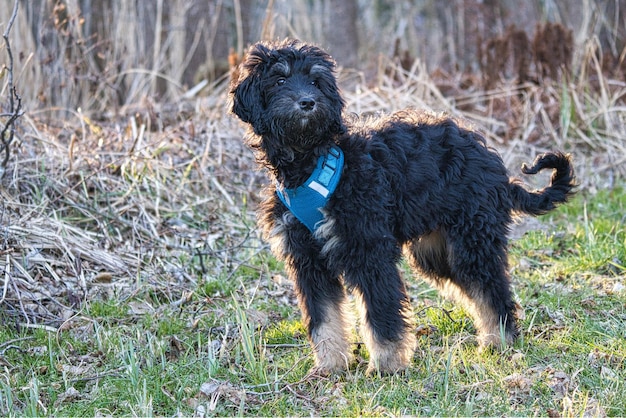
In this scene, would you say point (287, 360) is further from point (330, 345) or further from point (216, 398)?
point (216, 398)

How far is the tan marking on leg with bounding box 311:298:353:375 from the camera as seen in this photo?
4.23 metres

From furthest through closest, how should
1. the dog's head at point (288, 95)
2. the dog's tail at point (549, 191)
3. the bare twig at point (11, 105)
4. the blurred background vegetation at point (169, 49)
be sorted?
the blurred background vegetation at point (169, 49), the bare twig at point (11, 105), the dog's tail at point (549, 191), the dog's head at point (288, 95)

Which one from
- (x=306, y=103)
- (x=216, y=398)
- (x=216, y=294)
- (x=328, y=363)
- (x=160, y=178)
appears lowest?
(x=216, y=294)

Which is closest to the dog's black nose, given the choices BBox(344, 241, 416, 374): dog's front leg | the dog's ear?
the dog's ear

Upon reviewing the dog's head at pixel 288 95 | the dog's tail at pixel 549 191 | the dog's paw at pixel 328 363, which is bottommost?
the dog's paw at pixel 328 363

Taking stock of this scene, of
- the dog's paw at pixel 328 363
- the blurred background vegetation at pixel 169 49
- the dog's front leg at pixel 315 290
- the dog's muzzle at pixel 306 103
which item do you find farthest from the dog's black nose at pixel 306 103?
the blurred background vegetation at pixel 169 49

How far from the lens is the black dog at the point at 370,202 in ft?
13.4

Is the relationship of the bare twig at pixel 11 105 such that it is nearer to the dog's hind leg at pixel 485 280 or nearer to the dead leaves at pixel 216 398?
the dead leaves at pixel 216 398

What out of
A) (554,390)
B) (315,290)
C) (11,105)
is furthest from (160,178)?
(554,390)

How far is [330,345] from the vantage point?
167 inches

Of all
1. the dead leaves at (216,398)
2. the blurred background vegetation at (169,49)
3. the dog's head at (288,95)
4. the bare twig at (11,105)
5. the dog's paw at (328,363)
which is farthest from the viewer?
the blurred background vegetation at (169,49)

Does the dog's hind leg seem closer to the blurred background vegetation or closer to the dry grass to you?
the dry grass

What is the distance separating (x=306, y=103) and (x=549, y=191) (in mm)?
1839

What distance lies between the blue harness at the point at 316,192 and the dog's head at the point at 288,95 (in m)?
0.15
